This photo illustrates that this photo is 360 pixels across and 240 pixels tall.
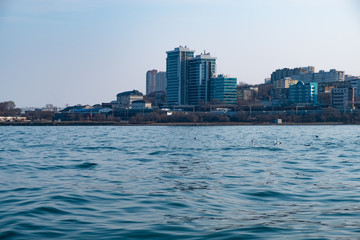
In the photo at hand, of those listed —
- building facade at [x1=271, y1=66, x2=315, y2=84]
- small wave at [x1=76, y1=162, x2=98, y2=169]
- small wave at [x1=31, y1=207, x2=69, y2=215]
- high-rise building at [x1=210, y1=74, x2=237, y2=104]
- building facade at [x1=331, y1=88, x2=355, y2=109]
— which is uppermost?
building facade at [x1=271, y1=66, x2=315, y2=84]

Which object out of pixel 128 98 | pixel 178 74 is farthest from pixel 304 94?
pixel 128 98

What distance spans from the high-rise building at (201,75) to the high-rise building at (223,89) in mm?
2865

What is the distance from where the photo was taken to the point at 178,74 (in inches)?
5684

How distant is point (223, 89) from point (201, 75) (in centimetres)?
990

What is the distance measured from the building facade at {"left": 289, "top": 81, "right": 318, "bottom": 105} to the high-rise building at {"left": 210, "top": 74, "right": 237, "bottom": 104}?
19906 mm

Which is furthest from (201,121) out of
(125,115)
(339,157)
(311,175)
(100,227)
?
(100,227)

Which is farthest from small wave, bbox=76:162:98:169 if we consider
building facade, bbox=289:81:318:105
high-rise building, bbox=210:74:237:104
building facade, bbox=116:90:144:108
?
building facade, bbox=116:90:144:108

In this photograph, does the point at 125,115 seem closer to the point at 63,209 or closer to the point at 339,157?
the point at 339,157

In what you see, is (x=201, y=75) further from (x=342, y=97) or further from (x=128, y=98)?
(x=342, y=97)

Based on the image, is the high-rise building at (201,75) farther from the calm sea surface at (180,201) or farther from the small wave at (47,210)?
the small wave at (47,210)

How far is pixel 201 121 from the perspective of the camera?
97812 mm

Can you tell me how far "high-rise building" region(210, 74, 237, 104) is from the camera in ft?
437

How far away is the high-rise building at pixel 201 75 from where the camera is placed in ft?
455

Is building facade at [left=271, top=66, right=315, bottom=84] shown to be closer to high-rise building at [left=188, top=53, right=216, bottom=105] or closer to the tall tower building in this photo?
high-rise building at [left=188, top=53, right=216, bottom=105]
